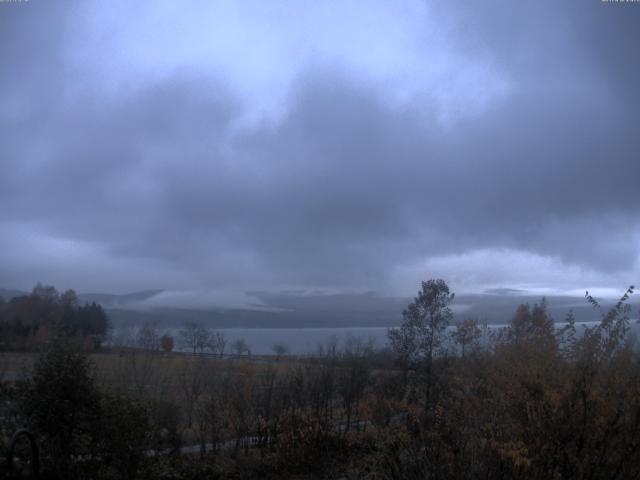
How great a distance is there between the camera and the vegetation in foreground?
8.22 metres

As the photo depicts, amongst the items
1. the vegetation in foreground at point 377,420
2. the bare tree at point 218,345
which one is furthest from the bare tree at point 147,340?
the vegetation in foreground at point 377,420

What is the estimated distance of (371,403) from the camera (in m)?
18.3

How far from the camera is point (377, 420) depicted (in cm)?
1625

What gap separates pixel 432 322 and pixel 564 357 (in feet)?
50.1

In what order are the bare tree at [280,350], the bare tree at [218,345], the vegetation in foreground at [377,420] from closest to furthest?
the vegetation in foreground at [377,420] < the bare tree at [218,345] < the bare tree at [280,350]

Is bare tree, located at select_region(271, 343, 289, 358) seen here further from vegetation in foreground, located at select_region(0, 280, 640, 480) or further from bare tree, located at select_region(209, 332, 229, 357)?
vegetation in foreground, located at select_region(0, 280, 640, 480)

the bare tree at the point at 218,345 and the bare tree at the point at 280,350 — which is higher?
the bare tree at the point at 218,345

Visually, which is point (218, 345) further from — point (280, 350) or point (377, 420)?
point (377, 420)

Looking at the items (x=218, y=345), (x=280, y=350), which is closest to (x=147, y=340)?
(x=218, y=345)

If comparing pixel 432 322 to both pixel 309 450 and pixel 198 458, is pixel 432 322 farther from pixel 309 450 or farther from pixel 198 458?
pixel 198 458


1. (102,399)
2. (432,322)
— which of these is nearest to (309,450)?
(102,399)

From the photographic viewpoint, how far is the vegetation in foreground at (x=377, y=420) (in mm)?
8219

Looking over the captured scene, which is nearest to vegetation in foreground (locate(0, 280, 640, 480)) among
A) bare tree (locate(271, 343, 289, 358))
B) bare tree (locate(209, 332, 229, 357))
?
bare tree (locate(209, 332, 229, 357))

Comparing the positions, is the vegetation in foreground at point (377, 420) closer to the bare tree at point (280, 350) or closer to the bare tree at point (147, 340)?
the bare tree at point (147, 340)
